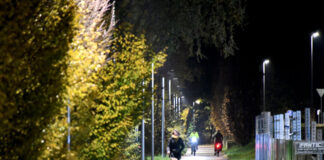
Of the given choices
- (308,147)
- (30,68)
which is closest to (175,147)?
(308,147)

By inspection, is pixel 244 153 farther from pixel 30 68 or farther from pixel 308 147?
pixel 30 68

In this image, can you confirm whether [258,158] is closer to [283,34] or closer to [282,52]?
[283,34]

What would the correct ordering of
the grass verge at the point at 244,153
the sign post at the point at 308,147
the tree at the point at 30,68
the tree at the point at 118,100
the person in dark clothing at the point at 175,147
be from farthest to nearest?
the grass verge at the point at 244,153, the person in dark clothing at the point at 175,147, the tree at the point at 118,100, the sign post at the point at 308,147, the tree at the point at 30,68

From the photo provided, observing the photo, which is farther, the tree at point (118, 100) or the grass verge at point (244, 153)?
the grass verge at point (244, 153)

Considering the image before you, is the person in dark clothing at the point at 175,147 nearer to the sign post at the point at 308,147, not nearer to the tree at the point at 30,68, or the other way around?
the sign post at the point at 308,147

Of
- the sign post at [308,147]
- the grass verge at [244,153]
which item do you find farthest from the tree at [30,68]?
the grass verge at [244,153]

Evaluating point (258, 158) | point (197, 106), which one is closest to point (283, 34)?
point (258, 158)

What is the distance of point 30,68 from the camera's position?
31.9 feet

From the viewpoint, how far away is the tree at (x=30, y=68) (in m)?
8.62

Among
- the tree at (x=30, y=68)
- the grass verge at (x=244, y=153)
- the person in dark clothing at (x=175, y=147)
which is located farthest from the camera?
the grass verge at (x=244, y=153)

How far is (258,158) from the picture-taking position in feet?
92.0

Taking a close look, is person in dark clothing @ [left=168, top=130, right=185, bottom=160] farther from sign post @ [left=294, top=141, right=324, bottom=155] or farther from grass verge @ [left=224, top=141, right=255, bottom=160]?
sign post @ [left=294, top=141, right=324, bottom=155]

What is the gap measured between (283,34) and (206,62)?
1234 inches

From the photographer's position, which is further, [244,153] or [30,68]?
[244,153]
